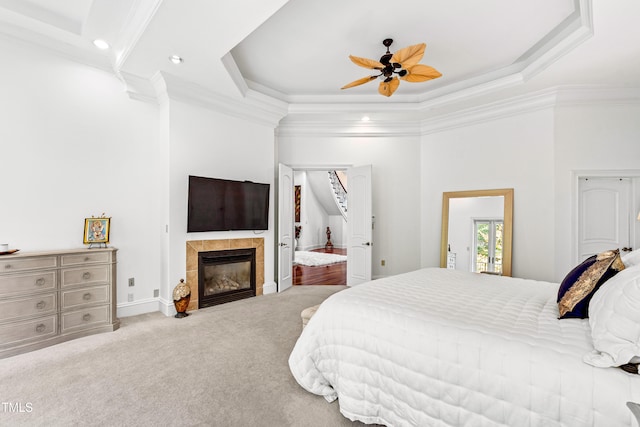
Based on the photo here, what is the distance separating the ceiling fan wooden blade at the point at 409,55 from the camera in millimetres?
2703

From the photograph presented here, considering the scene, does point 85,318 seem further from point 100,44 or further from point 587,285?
point 587,285

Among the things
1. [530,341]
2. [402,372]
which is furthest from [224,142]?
[530,341]

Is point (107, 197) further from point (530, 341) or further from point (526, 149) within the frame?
point (526, 149)

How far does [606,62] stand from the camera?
3270 millimetres

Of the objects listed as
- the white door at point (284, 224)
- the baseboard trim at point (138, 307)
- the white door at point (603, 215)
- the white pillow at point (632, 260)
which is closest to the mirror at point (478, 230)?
the white door at point (603, 215)

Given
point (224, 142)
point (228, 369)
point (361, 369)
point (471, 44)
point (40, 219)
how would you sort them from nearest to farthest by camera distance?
point (361, 369) → point (228, 369) → point (40, 219) → point (471, 44) → point (224, 142)

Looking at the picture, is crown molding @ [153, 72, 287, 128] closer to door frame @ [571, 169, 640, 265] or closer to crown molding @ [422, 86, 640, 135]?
crown molding @ [422, 86, 640, 135]

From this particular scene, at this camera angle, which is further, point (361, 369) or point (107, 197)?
point (107, 197)

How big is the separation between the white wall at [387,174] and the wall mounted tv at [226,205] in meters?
1.19

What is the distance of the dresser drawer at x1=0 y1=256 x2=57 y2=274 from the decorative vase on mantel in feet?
4.01

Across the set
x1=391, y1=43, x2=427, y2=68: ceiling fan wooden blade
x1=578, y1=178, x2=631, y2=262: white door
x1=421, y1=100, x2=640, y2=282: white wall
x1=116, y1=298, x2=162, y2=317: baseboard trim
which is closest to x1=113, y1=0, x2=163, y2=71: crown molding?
x1=391, y1=43, x2=427, y2=68: ceiling fan wooden blade

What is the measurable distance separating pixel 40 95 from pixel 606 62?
6.04 meters

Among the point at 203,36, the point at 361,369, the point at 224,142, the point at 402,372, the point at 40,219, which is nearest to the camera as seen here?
the point at 402,372

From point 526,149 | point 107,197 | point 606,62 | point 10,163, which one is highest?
point 606,62
